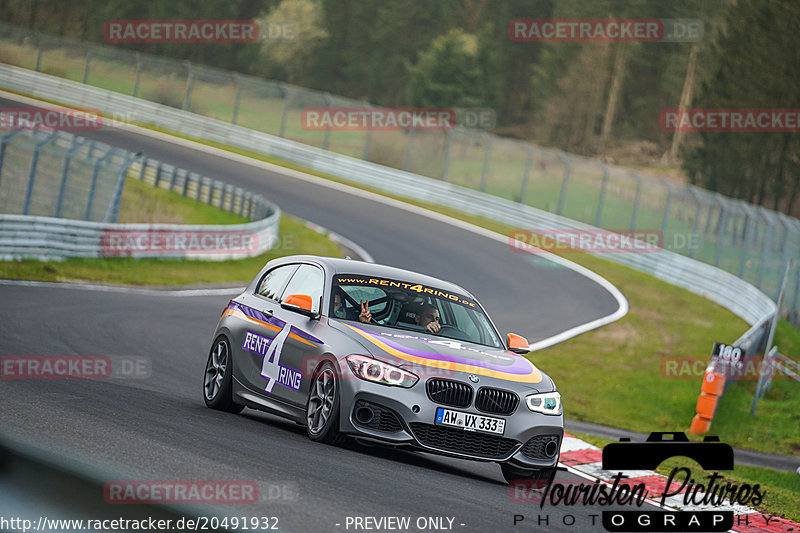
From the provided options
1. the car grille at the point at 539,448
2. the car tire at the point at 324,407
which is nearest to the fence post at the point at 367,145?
the car tire at the point at 324,407

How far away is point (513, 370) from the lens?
8.94m

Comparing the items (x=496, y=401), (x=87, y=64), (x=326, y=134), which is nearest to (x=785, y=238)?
(x=496, y=401)

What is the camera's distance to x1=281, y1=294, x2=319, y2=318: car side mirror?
920 cm

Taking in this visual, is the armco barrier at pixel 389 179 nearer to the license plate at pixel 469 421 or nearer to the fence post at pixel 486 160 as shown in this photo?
the fence post at pixel 486 160

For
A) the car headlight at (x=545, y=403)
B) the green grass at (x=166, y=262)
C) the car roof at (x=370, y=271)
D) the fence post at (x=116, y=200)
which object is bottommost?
the green grass at (x=166, y=262)

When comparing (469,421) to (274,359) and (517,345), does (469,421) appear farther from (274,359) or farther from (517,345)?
(274,359)

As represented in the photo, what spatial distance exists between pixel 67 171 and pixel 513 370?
16.6 meters

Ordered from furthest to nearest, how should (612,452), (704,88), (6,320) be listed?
(704,88), (6,320), (612,452)

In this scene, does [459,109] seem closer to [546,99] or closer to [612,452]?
[546,99]

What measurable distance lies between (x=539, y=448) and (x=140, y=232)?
1773 cm

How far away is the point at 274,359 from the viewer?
966 cm

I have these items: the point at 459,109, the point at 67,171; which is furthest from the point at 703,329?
the point at 459,109

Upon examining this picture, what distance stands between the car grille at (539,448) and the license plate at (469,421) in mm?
280

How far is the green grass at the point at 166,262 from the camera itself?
21.4 metres
